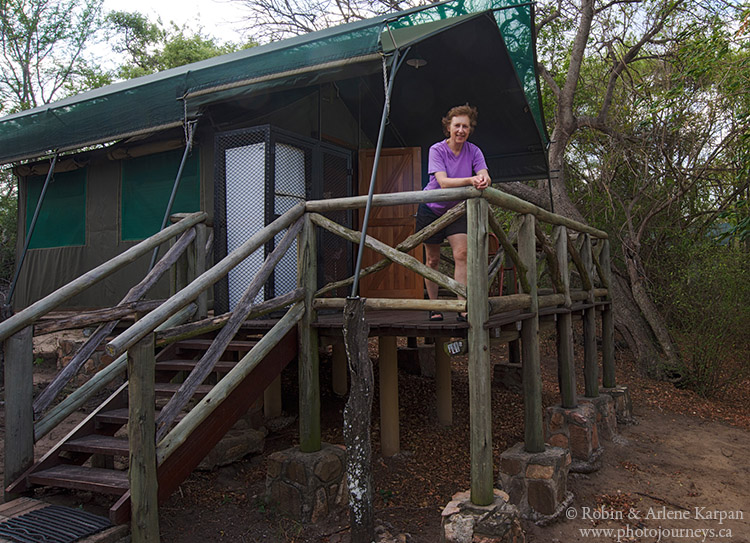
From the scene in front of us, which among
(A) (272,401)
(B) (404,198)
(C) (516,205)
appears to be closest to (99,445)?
(B) (404,198)

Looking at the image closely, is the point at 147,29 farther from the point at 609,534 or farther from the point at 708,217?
the point at 609,534

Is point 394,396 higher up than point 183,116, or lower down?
lower down

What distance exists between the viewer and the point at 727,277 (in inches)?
331

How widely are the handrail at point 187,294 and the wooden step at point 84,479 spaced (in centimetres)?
93

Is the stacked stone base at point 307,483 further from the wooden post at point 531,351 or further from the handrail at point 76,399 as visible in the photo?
the wooden post at point 531,351

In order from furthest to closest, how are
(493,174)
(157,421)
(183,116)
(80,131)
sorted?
(493,174) < (80,131) < (183,116) < (157,421)

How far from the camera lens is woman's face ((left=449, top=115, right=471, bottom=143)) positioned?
4312 millimetres

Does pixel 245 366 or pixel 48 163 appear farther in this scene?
pixel 48 163

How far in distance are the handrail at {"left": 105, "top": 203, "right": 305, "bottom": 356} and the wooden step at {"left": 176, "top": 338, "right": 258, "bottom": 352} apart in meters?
0.79

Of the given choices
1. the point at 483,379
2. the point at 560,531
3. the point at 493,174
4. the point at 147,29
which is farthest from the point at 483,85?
the point at 147,29

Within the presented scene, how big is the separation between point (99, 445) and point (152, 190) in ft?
12.8

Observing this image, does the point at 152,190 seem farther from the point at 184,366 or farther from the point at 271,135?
the point at 184,366

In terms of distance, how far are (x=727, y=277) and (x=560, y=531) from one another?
5875 mm

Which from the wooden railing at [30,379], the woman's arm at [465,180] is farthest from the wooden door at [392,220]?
the wooden railing at [30,379]
